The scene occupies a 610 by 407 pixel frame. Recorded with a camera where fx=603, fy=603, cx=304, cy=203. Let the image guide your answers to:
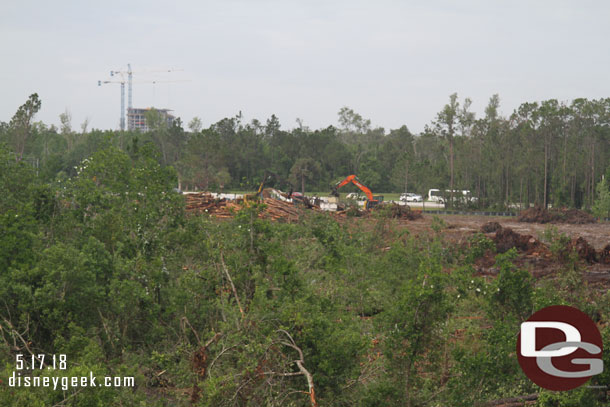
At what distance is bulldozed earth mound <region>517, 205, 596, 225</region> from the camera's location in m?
29.8

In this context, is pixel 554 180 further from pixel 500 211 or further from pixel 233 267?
pixel 233 267

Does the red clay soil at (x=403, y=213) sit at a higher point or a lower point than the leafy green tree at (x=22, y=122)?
lower

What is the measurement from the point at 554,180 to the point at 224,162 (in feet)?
90.6

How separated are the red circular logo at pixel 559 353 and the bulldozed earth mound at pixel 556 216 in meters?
25.3

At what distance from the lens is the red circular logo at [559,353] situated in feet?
19.5

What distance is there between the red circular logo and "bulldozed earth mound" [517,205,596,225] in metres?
25.3

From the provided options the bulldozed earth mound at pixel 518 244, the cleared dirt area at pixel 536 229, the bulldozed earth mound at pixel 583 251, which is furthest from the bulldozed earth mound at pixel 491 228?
the bulldozed earth mound at pixel 583 251

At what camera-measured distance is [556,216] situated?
30.5 m

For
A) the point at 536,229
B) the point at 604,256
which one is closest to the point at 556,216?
the point at 536,229

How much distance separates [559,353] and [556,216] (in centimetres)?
2662

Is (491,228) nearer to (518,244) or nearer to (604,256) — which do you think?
(518,244)

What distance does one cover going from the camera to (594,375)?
19.6 ft

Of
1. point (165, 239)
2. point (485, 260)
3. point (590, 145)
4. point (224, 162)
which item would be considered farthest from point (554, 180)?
point (165, 239)

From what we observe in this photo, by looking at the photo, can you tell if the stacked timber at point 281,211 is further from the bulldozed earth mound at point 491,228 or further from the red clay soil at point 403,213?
the bulldozed earth mound at point 491,228
